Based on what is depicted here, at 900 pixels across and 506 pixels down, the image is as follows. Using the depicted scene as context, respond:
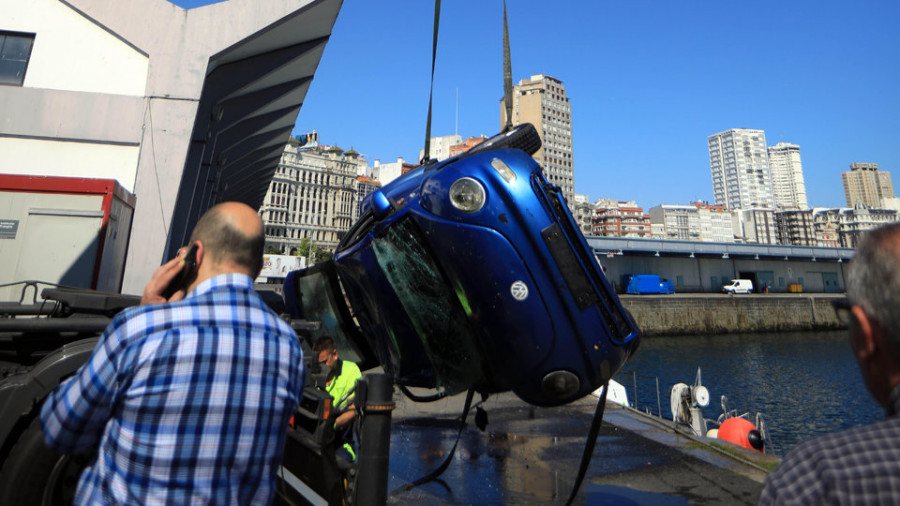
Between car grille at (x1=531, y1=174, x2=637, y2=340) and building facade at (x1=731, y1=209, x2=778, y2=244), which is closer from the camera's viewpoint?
car grille at (x1=531, y1=174, x2=637, y2=340)

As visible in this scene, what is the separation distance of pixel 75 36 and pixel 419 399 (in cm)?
941

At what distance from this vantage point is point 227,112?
12203 mm

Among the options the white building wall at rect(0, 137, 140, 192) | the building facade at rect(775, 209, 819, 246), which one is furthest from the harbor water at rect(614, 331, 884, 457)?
the building facade at rect(775, 209, 819, 246)

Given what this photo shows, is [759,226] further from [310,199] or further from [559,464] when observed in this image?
[559,464]

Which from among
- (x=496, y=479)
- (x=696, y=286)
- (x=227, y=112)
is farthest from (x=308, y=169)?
(x=496, y=479)

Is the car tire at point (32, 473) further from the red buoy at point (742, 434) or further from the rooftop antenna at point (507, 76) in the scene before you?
the red buoy at point (742, 434)

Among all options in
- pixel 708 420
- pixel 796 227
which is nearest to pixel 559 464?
pixel 708 420

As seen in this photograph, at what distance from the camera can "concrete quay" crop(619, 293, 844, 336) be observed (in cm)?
3925

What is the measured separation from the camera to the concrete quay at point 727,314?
39250 mm

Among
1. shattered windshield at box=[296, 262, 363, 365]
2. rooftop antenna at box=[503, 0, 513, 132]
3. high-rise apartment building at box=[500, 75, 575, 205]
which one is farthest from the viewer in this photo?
high-rise apartment building at box=[500, 75, 575, 205]

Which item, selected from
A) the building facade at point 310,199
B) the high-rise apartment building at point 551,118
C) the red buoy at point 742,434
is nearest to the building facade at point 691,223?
the high-rise apartment building at point 551,118

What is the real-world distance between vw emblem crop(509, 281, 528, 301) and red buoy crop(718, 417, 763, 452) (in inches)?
297

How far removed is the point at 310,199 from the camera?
294 feet

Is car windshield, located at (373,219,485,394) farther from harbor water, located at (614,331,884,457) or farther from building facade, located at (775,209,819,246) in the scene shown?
building facade, located at (775,209,819,246)
